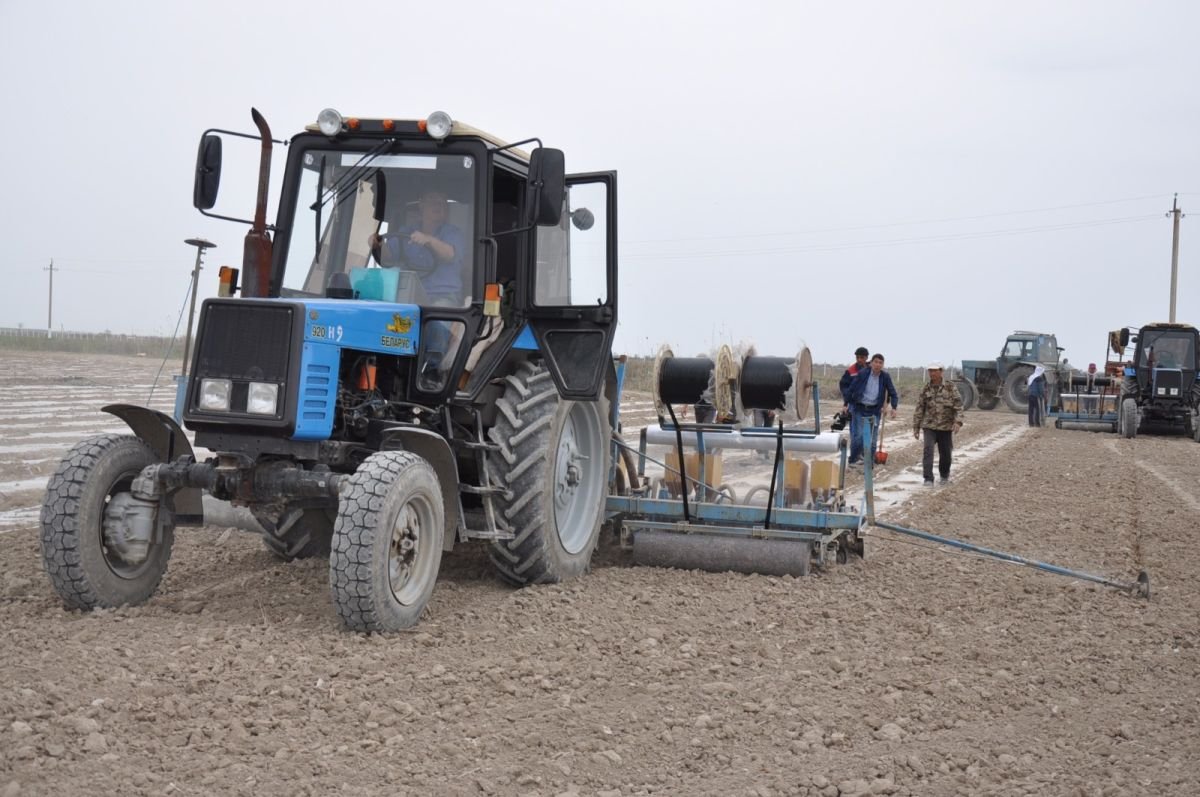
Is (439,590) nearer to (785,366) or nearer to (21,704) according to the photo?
(21,704)

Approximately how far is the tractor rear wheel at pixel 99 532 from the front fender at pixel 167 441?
11cm

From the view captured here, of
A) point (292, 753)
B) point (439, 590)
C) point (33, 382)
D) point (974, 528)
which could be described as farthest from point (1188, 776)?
point (33, 382)

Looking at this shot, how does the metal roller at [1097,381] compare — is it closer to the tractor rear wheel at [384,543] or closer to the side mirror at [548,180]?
the side mirror at [548,180]

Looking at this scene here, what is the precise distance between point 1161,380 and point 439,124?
22.8 metres

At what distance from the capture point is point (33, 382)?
25.8 metres

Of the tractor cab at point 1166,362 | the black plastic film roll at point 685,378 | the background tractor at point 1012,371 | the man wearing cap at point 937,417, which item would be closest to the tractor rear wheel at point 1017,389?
the background tractor at point 1012,371

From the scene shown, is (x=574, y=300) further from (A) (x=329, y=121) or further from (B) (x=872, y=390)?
(B) (x=872, y=390)

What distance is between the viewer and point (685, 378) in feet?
27.1

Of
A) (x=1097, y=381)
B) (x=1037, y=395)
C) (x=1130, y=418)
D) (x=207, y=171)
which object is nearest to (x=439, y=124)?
(x=207, y=171)

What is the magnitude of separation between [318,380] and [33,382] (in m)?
23.2

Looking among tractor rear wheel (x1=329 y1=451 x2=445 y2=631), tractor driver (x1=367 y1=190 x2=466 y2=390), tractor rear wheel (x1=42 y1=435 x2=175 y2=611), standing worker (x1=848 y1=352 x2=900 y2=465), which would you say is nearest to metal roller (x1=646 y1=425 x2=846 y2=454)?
tractor driver (x1=367 y1=190 x2=466 y2=390)

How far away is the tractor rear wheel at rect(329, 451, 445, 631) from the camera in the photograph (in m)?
5.16

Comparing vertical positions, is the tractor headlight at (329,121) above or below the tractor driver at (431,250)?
above

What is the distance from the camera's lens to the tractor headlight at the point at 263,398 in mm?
5367
